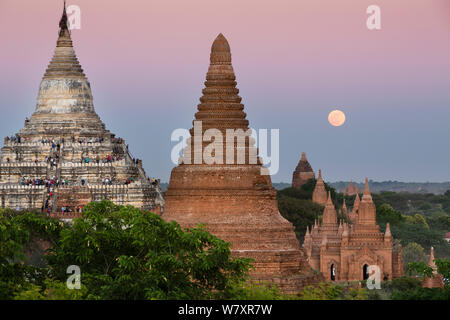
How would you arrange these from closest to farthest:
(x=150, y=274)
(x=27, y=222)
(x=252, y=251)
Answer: (x=150, y=274) → (x=27, y=222) → (x=252, y=251)

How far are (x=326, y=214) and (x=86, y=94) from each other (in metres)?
17.0

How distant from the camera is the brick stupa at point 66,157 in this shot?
311ft

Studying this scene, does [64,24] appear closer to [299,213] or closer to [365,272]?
[365,272]

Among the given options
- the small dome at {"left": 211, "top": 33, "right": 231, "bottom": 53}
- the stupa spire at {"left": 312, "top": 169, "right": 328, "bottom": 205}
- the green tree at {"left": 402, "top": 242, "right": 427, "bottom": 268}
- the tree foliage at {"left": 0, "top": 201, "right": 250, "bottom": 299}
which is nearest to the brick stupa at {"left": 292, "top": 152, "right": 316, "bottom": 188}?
the stupa spire at {"left": 312, "top": 169, "right": 328, "bottom": 205}

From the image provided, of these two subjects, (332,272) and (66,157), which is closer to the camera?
(66,157)

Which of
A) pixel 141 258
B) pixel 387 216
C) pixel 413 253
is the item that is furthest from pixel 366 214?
pixel 387 216

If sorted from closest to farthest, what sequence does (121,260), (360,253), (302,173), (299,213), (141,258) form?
(121,260) < (141,258) < (360,253) < (299,213) < (302,173)

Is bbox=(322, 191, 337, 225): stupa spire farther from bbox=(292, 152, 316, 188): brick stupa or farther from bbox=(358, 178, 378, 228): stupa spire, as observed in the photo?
bbox=(292, 152, 316, 188): brick stupa

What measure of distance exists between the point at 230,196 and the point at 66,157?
39800mm

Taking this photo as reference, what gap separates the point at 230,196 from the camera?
6250 cm

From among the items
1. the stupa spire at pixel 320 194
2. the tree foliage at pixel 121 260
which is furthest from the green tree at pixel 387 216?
the tree foliage at pixel 121 260
